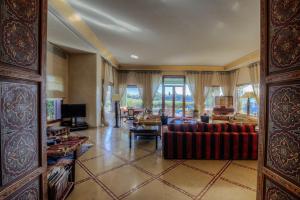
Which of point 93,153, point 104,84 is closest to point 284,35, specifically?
point 93,153

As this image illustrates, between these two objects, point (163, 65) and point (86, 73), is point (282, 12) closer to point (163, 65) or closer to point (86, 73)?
point (86, 73)

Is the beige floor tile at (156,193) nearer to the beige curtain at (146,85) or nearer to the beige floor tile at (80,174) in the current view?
the beige floor tile at (80,174)

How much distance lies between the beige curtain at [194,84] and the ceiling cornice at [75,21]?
214 inches

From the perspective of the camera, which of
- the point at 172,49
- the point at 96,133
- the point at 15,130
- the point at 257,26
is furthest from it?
the point at 172,49

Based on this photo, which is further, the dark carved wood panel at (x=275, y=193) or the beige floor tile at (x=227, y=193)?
the beige floor tile at (x=227, y=193)

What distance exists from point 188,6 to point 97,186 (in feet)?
12.1

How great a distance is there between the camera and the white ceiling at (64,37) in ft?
11.8

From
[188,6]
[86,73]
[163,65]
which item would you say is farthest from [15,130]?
[163,65]

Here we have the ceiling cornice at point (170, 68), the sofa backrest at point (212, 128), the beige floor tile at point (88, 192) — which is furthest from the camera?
the ceiling cornice at point (170, 68)

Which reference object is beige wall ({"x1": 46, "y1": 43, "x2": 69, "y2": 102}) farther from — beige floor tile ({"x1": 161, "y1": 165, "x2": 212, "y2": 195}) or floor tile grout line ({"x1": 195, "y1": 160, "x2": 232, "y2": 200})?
floor tile grout line ({"x1": 195, "y1": 160, "x2": 232, "y2": 200})

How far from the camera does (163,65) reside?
9312 mm

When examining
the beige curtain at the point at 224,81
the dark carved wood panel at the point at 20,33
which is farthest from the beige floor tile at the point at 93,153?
the beige curtain at the point at 224,81

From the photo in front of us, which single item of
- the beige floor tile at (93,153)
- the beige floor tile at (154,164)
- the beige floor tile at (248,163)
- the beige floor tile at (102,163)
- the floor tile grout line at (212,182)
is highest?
the beige floor tile at (93,153)

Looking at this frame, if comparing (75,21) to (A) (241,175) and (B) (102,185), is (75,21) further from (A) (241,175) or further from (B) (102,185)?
(A) (241,175)
